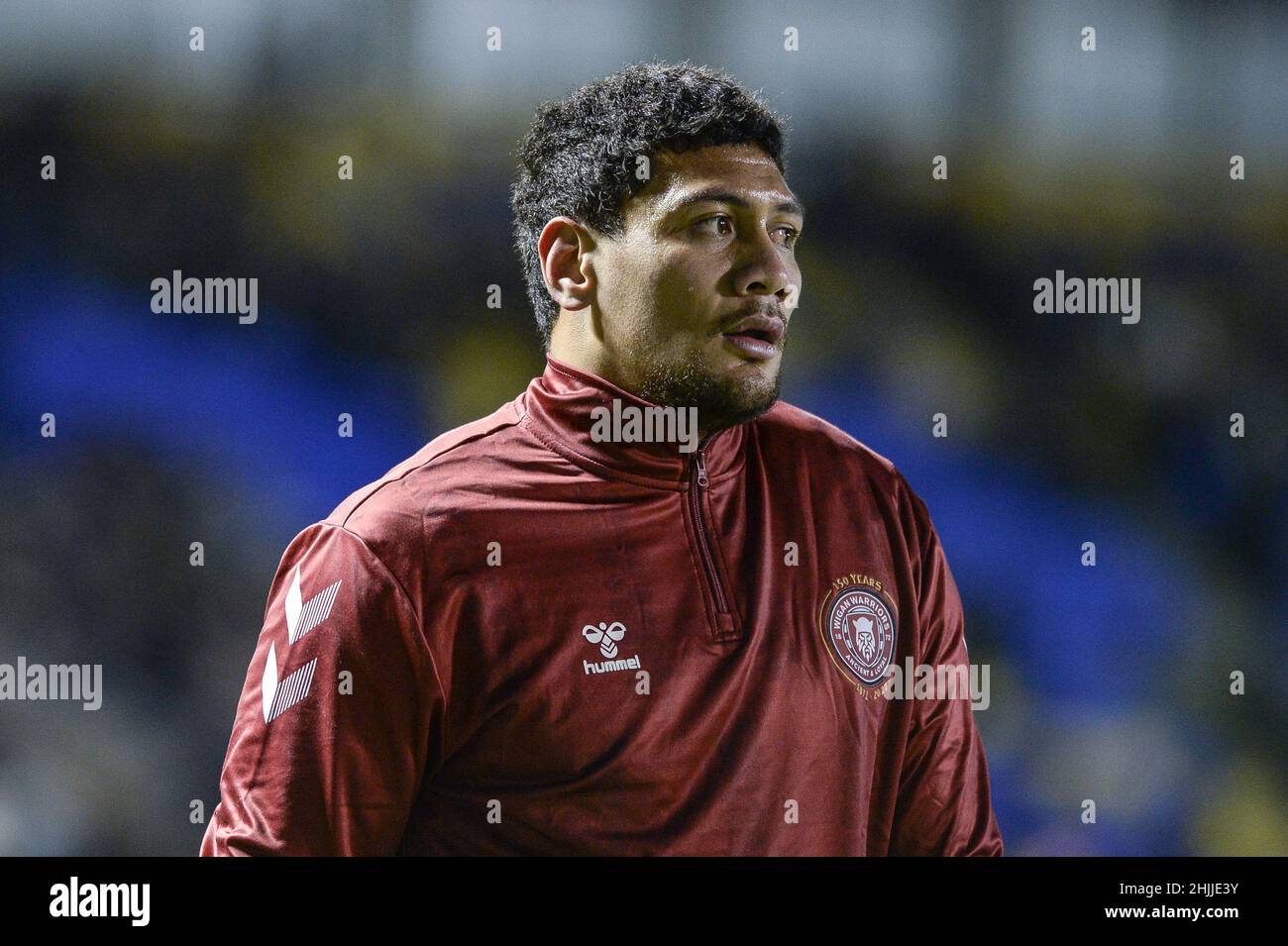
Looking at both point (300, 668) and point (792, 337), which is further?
point (792, 337)

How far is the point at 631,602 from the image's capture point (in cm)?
172

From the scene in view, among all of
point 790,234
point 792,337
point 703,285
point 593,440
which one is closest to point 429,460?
point 593,440

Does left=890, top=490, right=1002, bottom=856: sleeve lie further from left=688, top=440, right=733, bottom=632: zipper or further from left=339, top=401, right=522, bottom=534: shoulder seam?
left=339, top=401, right=522, bottom=534: shoulder seam

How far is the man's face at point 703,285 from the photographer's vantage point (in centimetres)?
176

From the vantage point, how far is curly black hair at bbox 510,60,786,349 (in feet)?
5.87

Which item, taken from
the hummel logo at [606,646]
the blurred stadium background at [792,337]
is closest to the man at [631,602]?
the hummel logo at [606,646]

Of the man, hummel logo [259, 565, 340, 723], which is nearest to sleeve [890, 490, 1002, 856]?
the man

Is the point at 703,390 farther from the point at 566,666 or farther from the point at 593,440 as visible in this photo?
the point at 566,666

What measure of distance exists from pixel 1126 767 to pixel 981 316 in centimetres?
84

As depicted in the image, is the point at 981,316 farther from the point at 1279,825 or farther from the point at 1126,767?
the point at 1279,825

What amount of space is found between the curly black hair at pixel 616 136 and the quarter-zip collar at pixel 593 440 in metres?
0.17

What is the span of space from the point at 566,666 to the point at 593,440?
321 millimetres

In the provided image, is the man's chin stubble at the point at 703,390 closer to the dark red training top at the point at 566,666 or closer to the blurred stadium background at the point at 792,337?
the dark red training top at the point at 566,666

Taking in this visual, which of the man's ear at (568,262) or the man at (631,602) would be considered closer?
the man at (631,602)
